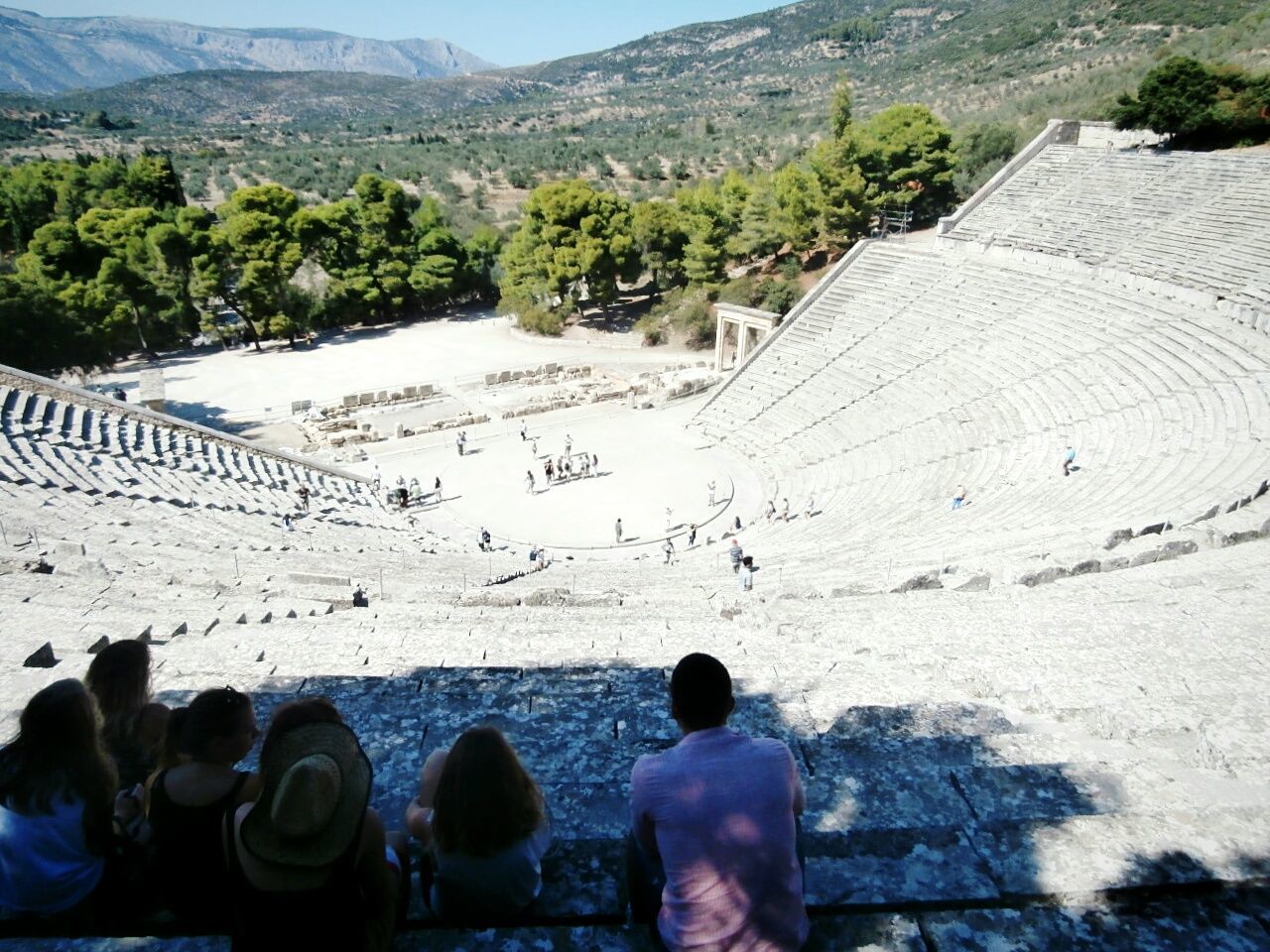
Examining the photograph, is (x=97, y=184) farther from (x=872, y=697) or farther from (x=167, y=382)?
(x=872, y=697)

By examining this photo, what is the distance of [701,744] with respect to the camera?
8.46 feet

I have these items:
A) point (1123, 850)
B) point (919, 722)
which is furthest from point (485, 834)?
point (919, 722)

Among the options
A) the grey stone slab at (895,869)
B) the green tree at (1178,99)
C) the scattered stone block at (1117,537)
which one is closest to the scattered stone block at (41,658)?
the grey stone slab at (895,869)

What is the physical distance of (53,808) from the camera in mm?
2838

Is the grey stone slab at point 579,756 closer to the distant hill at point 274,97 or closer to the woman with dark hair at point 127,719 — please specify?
the woman with dark hair at point 127,719

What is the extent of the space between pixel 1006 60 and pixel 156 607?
76594 mm

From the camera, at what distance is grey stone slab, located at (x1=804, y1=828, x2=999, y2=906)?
270 cm

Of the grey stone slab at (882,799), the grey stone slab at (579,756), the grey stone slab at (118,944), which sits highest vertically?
the grey stone slab at (118,944)

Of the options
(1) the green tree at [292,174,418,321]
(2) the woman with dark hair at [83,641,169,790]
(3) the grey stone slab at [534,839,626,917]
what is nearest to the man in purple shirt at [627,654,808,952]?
(3) the grey stone slab at [534,839,626,917]

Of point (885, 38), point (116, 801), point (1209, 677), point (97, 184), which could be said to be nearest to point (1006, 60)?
point (885, 38)

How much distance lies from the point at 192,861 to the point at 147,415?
60.8 ft

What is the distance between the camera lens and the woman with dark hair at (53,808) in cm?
280

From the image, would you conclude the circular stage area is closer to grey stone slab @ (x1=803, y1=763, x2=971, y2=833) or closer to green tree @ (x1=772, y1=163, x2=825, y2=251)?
green tree @ (x1=772, y1=163, x2=825, y2=251)

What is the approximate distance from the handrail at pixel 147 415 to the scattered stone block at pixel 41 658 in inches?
520
